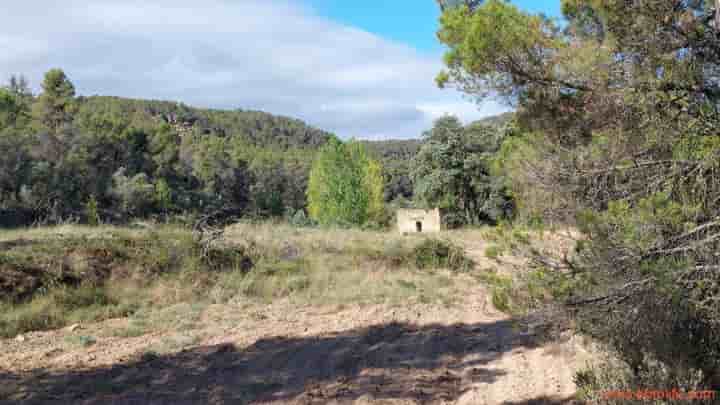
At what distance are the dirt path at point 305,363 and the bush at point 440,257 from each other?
3.69 metres

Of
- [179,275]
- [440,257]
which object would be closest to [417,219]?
[440,257]

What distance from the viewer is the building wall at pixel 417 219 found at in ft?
78.5

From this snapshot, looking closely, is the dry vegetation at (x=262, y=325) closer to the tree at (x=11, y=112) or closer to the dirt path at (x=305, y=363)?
the dirt path at (x=305, y=363)

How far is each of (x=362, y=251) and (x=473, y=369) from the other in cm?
641

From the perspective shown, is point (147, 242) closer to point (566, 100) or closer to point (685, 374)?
point (566, 100)

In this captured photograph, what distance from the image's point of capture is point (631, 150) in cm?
418

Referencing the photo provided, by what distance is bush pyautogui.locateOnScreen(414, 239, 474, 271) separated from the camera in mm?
11039

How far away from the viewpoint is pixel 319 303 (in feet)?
27.0

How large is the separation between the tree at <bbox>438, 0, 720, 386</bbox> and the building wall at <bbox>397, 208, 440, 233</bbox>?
61.3 ft

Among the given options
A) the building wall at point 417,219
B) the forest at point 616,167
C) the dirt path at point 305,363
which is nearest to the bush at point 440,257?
the dirt path at point 305,363

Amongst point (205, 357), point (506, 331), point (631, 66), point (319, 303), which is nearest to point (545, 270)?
point (631, 66)

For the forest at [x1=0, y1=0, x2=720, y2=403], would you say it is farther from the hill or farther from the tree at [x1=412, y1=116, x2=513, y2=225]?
the hill

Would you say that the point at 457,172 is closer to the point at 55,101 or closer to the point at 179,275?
the point at 179,275

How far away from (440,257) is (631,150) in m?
7.39
